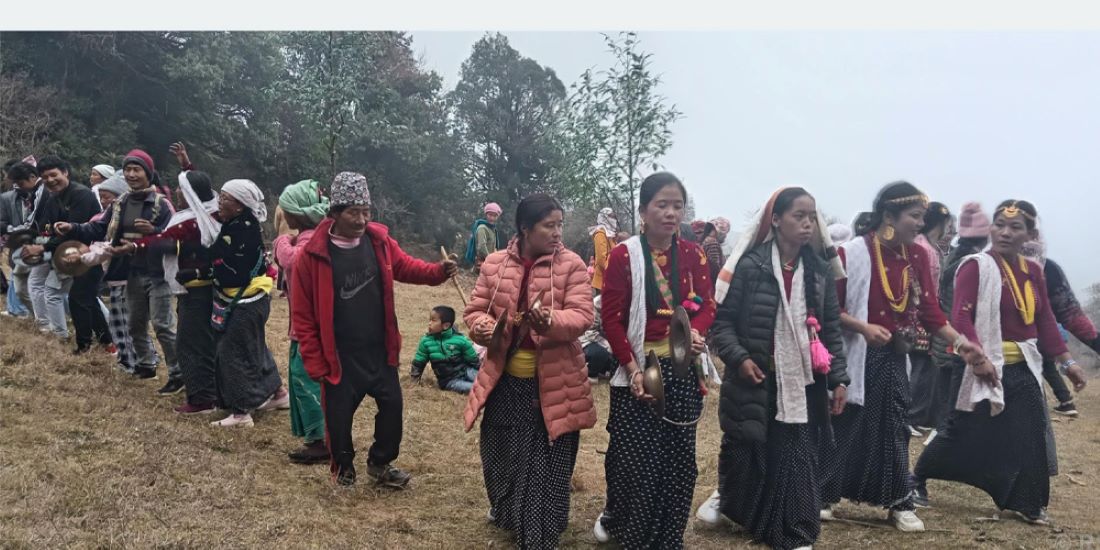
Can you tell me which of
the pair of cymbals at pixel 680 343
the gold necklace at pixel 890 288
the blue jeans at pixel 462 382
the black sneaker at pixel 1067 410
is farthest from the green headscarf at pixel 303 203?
the black sneaker at pixel 1067 410

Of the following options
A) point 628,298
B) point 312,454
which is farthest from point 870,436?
point 312,454

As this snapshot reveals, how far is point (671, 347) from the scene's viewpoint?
Result: 3.48 metres

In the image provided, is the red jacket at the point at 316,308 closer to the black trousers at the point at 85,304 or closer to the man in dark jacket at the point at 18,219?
the black trousers at the point at 85,304

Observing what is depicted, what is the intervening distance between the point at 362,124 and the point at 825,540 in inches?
696

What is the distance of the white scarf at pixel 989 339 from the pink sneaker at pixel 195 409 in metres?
5.35

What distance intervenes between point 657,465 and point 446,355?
4.24m

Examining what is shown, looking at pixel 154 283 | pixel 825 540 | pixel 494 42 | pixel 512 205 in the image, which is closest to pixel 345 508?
pixel 825 540

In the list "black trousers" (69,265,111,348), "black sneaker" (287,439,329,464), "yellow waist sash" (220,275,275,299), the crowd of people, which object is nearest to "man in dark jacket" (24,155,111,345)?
"black trousers" (69,265,111,348)

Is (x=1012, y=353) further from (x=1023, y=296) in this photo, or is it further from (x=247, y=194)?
(x=247, y=194)

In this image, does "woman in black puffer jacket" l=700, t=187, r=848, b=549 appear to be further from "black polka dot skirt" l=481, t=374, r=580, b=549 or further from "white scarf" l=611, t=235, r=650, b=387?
"black polka dot skirt" l=481, t=374, r=580, b=549

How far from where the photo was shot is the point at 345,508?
4.03 meters

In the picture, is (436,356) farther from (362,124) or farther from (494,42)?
(494,42)

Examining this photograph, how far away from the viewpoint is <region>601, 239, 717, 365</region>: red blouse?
3.58 m

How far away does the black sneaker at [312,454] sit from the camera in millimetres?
4762
